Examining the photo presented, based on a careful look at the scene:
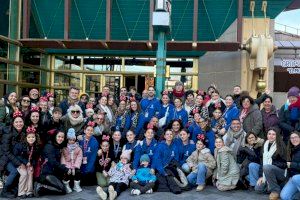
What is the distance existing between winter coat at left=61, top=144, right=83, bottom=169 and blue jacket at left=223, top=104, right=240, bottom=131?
10.2 feet

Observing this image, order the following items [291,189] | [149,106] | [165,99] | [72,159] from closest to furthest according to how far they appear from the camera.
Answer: [291,189] < [72,159] < [165,99] < [149,106]

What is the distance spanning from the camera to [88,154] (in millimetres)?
7473

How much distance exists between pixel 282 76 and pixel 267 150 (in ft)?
32.7

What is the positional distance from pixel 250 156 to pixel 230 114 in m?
1.18

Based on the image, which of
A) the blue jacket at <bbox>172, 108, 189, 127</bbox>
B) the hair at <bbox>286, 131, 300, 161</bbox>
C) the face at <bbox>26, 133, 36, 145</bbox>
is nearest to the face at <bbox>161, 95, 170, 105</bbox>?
the blue jacket at <bbox>172, 108, 189, 127</bbox>

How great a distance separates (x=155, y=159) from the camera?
24.0 feet

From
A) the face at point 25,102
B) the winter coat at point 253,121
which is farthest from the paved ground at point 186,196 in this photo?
the face at point 25,102

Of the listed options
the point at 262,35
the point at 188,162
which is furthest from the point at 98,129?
the point at 262,35

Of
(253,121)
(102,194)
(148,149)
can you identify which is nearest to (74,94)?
(148,149)

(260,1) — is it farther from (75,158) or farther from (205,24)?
(75,158)

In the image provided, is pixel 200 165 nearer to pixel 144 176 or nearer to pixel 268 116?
pixel 144 176

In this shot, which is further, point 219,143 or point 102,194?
point 219,143

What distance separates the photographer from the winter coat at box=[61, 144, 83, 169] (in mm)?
7188

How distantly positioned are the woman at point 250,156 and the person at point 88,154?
112 inches
